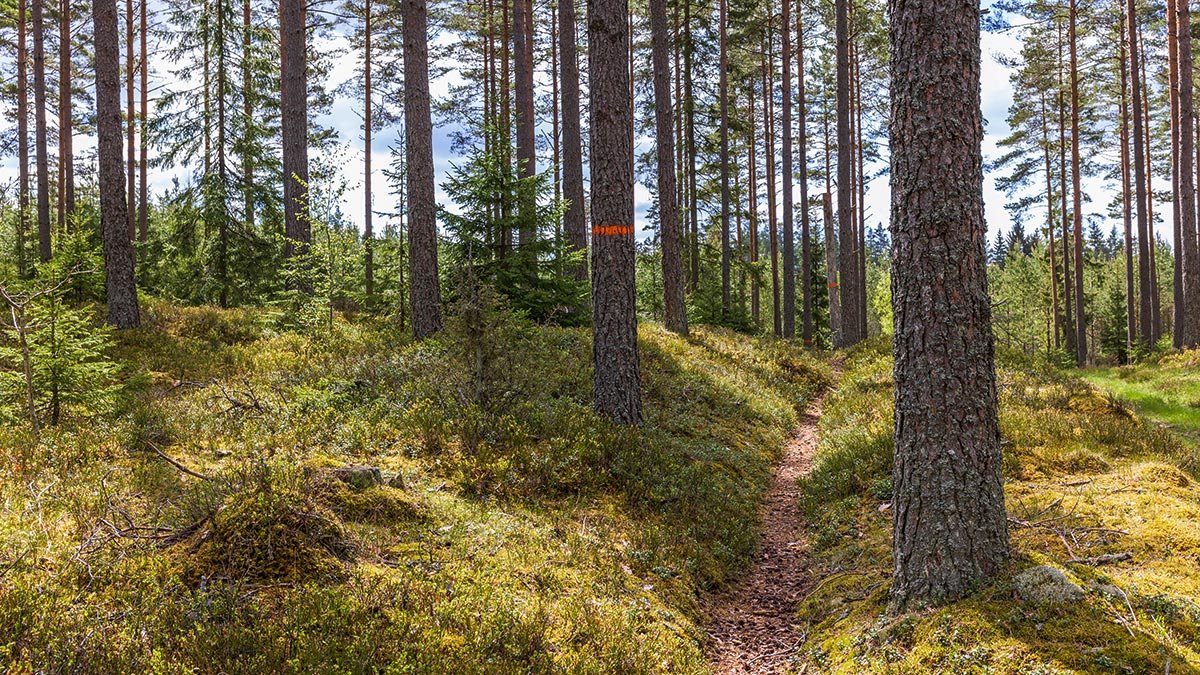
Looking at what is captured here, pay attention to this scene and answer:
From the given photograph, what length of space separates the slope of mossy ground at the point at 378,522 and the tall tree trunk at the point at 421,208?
1.66 meters

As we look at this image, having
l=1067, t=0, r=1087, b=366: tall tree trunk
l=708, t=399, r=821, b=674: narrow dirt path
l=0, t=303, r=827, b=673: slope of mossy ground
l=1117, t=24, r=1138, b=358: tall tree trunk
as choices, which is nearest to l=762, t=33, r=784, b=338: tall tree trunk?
l=1067, t=0, r=1087, b=366: tall tree trunk

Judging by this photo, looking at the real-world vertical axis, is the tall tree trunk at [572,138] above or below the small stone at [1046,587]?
above

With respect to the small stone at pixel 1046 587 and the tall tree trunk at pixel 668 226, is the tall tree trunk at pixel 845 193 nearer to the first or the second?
the tall tree trunk at pixel 668 226

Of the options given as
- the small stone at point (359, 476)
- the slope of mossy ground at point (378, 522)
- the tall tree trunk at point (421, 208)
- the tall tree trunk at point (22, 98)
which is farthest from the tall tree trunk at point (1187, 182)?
the tall tree trunk at point (22, 98)

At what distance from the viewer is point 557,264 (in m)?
12.3

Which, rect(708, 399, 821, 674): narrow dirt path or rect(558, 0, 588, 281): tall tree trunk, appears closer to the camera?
rect(708, 399, 821, 674): narrow dirt path

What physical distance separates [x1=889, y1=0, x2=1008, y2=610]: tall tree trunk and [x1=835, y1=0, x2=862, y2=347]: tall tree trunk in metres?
16.8

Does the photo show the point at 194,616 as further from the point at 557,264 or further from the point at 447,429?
the point at 557,264

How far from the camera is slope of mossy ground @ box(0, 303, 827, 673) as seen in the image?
3.32 m

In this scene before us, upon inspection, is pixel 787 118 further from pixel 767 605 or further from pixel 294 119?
pixel 767 605

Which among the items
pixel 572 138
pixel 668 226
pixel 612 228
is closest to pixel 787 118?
pixel 572 138

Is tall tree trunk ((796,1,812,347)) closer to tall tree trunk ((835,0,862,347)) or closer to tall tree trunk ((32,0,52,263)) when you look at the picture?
tall tree trunk ((835,0,862,347))

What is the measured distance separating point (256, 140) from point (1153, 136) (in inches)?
1584

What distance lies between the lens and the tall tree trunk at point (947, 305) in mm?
3871
